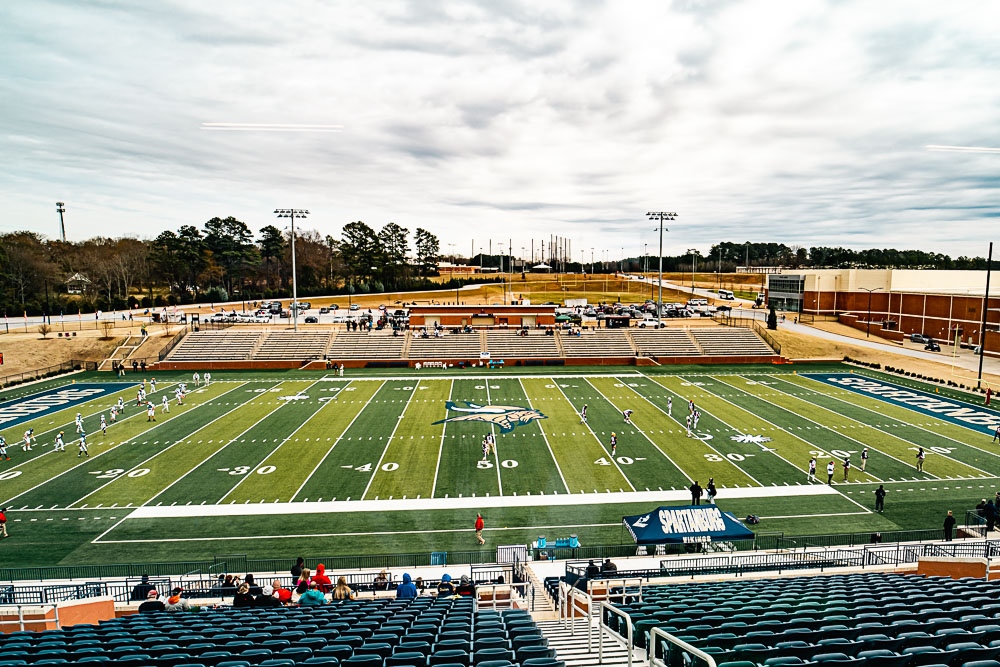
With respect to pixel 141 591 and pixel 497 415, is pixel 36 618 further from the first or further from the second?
pixel 497 415

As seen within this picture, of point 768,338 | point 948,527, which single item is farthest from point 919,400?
point 948,527

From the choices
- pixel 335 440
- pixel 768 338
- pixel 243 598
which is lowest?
pixel 335 440

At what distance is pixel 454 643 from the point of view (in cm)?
686

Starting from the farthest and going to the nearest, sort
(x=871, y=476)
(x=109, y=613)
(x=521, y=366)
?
1. (x=521, y=366)
2. (x=871, y=476)
3. (x=109, y=613)

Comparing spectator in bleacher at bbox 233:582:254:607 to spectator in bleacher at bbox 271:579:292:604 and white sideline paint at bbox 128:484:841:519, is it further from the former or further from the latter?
white sideline paint at bbox 128:484:841:519

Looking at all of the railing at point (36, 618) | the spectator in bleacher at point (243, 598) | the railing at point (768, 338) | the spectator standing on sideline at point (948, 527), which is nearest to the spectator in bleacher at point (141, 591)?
the railing at point (36, 618)

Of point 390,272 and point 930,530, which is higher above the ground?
point 390,272

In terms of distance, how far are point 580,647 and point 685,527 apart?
9123 millimetres

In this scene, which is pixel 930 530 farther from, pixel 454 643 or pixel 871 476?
pixel 454 643

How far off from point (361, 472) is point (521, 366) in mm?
28106

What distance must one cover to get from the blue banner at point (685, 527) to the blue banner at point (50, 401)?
33.9 m

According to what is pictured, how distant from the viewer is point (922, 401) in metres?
35.8

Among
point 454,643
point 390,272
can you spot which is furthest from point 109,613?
point 390,272

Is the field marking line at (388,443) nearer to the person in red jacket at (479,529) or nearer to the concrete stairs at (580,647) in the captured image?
the person in red jacket at (479,529)
